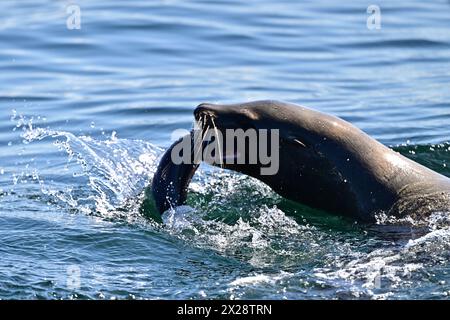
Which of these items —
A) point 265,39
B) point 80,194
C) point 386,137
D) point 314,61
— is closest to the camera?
point 80,194

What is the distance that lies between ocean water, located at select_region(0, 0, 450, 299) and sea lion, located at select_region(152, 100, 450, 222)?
0.17 m

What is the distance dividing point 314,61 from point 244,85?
1.86 meters

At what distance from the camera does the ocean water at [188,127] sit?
22.8ft

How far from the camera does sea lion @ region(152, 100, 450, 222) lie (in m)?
7.71

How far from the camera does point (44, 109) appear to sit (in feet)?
42.4

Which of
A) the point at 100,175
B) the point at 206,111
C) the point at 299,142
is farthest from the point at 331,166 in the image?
the point at 100,175

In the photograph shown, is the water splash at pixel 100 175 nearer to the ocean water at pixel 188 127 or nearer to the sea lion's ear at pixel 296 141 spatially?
the ocean water at pixel 188 127

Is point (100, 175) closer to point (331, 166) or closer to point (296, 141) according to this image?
point (296, 141)

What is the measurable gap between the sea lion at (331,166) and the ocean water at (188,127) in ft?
0.57

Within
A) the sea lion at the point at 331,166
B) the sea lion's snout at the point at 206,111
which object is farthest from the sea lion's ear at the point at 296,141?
the sea lion's snout at the point at 206,111

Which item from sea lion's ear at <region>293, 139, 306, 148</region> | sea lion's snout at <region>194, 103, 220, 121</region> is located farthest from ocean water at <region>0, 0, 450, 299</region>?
sea lion's snout at <region>194, 103, 220, 121</region>

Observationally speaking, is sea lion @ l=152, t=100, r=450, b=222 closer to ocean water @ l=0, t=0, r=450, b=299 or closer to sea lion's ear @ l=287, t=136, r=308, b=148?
sea lion's ear @ l=287, t=136, r=308, b=148
